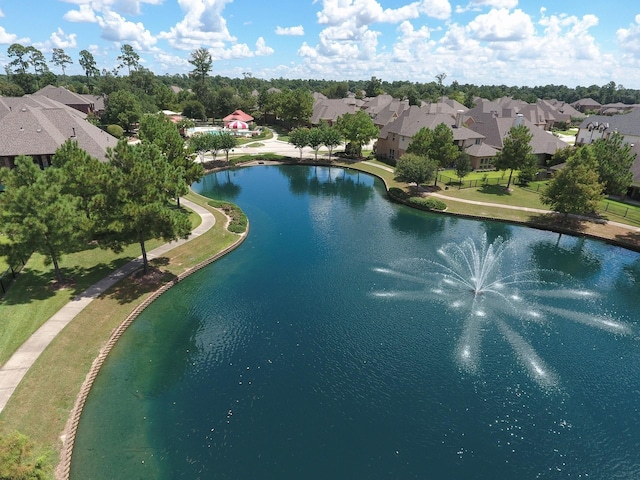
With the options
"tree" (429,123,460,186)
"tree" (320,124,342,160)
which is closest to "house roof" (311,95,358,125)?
"tree" (320,124,342,160)

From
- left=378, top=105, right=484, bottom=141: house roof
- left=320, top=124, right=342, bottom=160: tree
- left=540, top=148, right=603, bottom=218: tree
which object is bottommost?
left=540, top=148, right=603, bottom=218: tree

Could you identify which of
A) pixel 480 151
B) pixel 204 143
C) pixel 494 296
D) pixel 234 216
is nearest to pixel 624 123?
pixel 480 151

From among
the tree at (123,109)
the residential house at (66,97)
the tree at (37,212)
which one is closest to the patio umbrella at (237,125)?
the tree at (123,109)

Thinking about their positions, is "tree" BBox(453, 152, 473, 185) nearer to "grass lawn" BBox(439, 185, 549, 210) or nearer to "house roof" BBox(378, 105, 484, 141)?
"grass lawn" BBox(439, 185, 549, 210)

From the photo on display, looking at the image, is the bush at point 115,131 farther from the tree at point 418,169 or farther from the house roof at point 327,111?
the tree at point 418,169

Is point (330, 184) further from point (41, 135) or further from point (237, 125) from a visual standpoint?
point (237, 125)

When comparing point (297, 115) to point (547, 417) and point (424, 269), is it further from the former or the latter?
point (547, 417)
